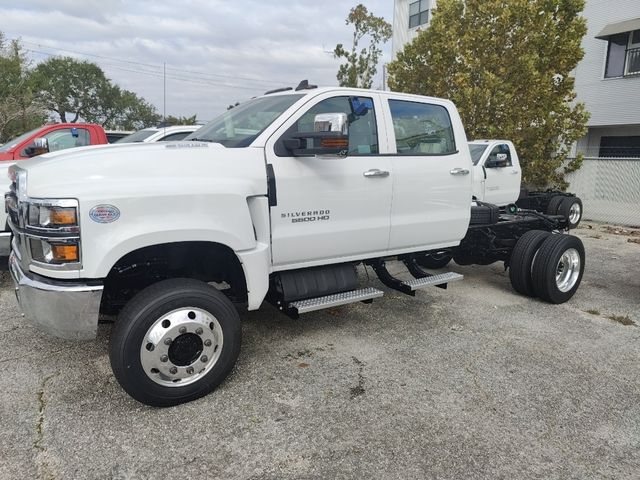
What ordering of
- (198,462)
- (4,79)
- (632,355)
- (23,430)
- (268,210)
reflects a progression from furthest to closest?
(4,79)
(632,355)
(268,210)
(23,430)
(198,462)

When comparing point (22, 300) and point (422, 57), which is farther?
point (422, 57)

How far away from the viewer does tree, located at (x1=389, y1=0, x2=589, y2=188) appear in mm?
13336

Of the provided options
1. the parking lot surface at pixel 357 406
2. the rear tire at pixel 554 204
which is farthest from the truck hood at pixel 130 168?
the rear tire at pixel 554 204

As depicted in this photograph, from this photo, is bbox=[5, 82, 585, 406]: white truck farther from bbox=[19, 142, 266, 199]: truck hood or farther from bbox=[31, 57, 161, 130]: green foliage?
bbox=[31, 57, 161, 130]: green foliage

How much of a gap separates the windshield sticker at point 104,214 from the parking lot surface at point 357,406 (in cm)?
123

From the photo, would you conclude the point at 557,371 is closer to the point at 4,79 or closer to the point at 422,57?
the point at 422,57

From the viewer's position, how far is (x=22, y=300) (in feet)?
10.1

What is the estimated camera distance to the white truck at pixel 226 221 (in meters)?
2.95

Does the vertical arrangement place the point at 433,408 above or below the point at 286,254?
below

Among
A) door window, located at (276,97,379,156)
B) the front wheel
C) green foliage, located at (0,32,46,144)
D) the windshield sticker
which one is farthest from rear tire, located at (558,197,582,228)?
green foliage, located at (0,32,46,144)

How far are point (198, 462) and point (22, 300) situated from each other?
1498mm

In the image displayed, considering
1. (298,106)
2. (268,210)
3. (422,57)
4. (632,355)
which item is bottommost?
(632,355)

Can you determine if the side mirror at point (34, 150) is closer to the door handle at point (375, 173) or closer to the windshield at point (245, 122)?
the windshield at point (245, 122)

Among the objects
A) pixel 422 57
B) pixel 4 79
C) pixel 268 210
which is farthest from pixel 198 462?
pixel 4 79
